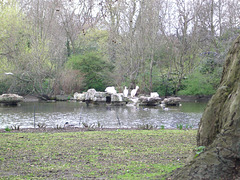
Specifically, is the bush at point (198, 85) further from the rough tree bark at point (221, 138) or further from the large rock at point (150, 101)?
the rough tree bark at point (221, 138)

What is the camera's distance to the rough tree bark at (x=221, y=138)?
342 cm

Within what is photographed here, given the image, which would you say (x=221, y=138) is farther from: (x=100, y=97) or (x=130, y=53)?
(x=130, y=53)

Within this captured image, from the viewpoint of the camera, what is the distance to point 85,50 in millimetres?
38719

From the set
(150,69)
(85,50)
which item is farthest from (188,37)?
(85,50)

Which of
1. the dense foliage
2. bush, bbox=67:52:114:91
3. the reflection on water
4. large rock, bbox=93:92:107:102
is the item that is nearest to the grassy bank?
the reflection on water

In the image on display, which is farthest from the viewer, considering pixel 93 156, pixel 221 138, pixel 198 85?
pixel 198 85

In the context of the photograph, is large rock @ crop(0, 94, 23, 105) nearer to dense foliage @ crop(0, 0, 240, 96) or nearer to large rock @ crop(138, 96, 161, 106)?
dense foliage @ crop(0, 0, 240, 96)

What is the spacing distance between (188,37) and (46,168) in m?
29.4

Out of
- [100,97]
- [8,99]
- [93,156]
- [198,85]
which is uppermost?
[198,85]

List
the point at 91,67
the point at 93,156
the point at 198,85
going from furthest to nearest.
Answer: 1. the point at 91,67
2. the point at 198,85
3. the point at 93,156

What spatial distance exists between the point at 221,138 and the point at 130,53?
1111 inches

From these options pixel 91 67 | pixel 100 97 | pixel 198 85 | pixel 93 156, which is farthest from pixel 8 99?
pixel 93 156

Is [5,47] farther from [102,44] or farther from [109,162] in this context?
[109,162]

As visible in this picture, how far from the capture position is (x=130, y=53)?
103 feet
